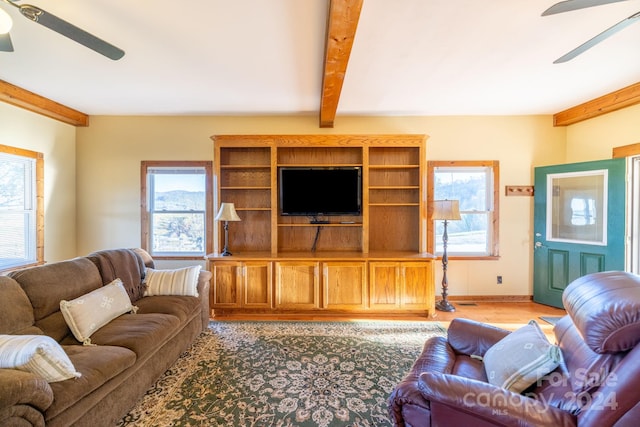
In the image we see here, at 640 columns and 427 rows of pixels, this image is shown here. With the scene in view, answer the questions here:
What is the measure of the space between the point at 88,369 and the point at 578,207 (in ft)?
17.3

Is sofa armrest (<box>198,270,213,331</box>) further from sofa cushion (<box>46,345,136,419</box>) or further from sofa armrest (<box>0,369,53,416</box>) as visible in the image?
sofa armrest (<box>0,369,53,416</box>)

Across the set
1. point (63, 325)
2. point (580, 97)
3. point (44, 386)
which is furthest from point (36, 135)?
point (580, 97)

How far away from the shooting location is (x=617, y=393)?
1.01 m

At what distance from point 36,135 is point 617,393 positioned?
5.54 meters

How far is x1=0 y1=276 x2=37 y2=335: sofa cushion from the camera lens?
179 centimetres

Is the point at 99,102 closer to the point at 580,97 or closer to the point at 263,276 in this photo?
the point at 263,276

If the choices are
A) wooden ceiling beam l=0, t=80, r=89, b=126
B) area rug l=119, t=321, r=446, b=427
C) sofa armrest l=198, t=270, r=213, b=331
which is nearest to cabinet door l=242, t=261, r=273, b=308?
area rug l=119, t=321, r=446, b=427

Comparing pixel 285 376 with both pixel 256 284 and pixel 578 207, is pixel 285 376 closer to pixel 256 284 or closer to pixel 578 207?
pixel 256 284

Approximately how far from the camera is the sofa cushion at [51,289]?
6.57 feet

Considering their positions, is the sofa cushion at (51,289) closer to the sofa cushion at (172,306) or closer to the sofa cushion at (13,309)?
the sofa cushion at (13,309)

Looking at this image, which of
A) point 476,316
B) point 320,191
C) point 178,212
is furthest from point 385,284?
point 178,212

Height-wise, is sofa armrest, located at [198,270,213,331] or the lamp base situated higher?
sofa armrest, located at [198,270,213,331]

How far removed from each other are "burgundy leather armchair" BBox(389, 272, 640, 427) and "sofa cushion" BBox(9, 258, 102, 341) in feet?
7.70

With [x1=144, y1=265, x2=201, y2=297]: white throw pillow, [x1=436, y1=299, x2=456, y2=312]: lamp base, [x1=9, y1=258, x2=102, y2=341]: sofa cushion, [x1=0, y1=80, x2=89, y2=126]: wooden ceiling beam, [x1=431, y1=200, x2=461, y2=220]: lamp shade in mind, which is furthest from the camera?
[x1=436, y1=299, x2=456, y2=312]: lamp base
